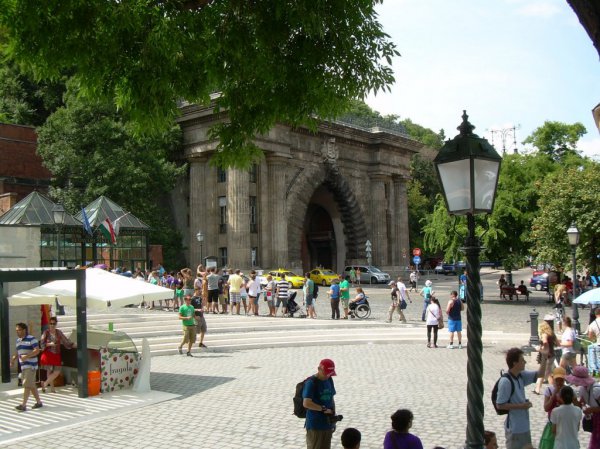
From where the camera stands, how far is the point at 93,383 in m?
13.1

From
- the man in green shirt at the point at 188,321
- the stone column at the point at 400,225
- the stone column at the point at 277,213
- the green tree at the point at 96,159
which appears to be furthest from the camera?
the stone column at the point at 400,225

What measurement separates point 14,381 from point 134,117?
822 cm

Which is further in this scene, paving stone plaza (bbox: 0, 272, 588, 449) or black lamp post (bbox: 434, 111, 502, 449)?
paving stone plaza (bbox: 0, 272, 588, 449)

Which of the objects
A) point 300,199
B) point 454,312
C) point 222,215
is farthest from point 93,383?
point 300,199

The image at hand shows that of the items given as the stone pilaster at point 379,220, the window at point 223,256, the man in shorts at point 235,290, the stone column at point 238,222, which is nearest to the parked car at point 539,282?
the stone pilaster at point 379,220

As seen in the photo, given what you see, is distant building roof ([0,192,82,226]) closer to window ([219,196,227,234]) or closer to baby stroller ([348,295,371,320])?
window ([219,196,227,234])

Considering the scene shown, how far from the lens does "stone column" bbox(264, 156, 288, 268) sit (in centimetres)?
4431

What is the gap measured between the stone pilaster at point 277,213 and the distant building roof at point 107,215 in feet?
42.8

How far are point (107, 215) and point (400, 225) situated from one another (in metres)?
31.2

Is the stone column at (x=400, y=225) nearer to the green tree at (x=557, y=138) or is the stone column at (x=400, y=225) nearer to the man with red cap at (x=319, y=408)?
the green tree at (x=557, y=138)

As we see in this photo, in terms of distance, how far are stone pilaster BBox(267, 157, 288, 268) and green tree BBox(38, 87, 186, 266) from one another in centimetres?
749

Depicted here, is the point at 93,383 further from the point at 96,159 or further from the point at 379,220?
the point at 379,220

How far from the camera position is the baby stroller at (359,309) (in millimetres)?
25766

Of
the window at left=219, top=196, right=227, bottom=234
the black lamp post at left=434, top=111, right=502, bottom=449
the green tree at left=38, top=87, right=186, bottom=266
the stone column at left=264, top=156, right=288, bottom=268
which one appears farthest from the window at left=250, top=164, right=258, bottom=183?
the black lamp post at left=434, top=111, right=502, bottom=449
